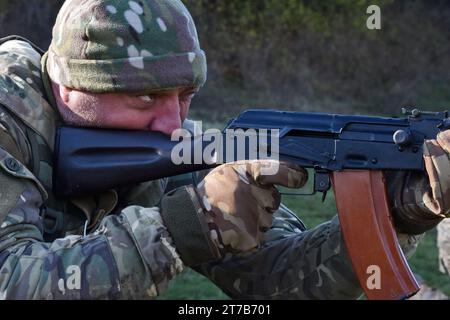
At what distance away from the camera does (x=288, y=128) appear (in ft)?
8.38

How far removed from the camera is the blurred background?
1078cm

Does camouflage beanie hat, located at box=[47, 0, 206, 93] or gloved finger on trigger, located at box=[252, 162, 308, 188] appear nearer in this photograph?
gloved finger on trigger, located at box=[252, 162, 308, 188]

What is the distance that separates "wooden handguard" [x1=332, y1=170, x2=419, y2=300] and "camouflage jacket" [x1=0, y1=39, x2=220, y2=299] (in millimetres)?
443

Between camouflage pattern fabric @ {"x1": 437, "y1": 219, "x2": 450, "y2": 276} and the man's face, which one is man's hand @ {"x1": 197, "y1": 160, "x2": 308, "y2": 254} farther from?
camouflage pattern fabric @ {"x1": 437, "y1": 219, "x2": 450, "y2": 276}

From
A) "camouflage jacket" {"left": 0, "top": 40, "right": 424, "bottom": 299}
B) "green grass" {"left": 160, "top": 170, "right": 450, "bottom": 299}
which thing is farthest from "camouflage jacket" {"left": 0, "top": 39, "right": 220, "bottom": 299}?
"green grass" {"left": 160, "top": 170, "right": 450, "bottom": 299}

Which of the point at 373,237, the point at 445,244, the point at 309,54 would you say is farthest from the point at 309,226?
the point at 309,54

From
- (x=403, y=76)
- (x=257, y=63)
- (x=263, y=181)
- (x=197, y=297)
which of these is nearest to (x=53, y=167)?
(x=263, y=181)

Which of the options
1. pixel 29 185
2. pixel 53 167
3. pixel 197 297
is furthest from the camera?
pixel 197 297

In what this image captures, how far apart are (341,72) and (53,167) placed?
974 cm

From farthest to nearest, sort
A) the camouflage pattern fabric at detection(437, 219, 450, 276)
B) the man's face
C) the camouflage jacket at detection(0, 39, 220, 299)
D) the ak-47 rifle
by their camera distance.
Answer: the camouflage pattern fabric at detection(437, 219, 450, 276), the man's face, the ak-47 rifle, the camouflage jacket at detection(0, 39, 220, 299)

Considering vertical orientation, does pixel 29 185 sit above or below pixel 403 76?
above

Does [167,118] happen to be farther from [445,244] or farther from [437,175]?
[445,244]

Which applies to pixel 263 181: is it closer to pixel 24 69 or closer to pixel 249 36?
pixel 24 69

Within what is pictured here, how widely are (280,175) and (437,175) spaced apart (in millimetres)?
397
